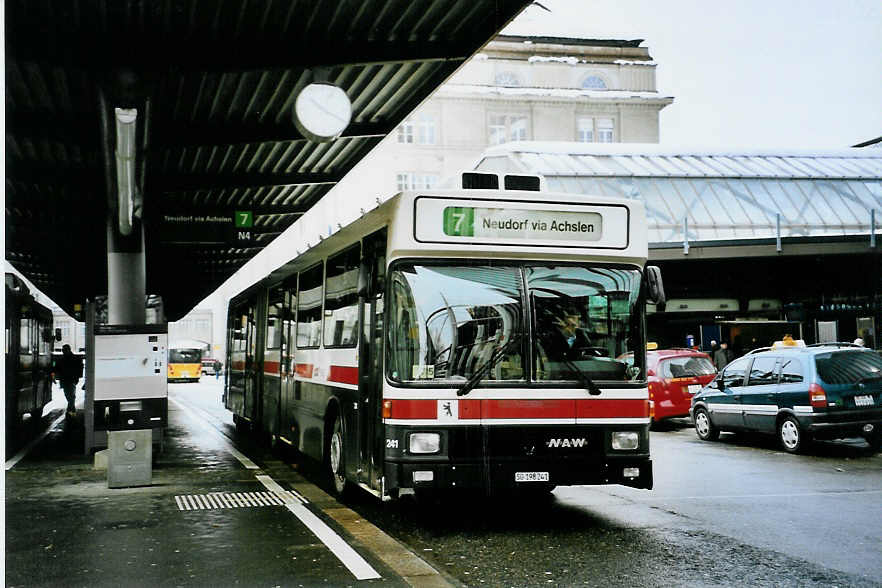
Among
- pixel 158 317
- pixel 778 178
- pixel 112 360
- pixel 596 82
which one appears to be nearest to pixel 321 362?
pixel 112 360

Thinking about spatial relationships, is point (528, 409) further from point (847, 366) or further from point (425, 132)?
point (425, 132)

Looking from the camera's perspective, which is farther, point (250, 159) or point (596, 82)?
point (596, 82)

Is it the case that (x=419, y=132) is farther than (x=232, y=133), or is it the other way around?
(x=419, y=132)

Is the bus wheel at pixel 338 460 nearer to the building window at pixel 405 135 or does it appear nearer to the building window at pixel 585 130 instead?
the building window at pixel 405 135

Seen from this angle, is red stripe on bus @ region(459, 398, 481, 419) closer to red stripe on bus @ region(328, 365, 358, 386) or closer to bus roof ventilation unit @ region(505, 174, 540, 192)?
red stripe on bus @ region(328, 365, 358, 386)

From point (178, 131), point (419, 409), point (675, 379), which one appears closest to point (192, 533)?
point (419, 409)

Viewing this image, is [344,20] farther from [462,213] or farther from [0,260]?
[0,260]

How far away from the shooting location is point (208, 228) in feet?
66.6

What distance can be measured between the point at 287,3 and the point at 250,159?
8265 millimetres

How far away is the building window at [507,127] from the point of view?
7069cm

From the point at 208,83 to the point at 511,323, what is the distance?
24.6ft

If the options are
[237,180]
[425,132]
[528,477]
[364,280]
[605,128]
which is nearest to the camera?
[528,477]

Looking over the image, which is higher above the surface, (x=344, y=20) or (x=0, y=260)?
(x=344, y=20)

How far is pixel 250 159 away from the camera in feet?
63.8
